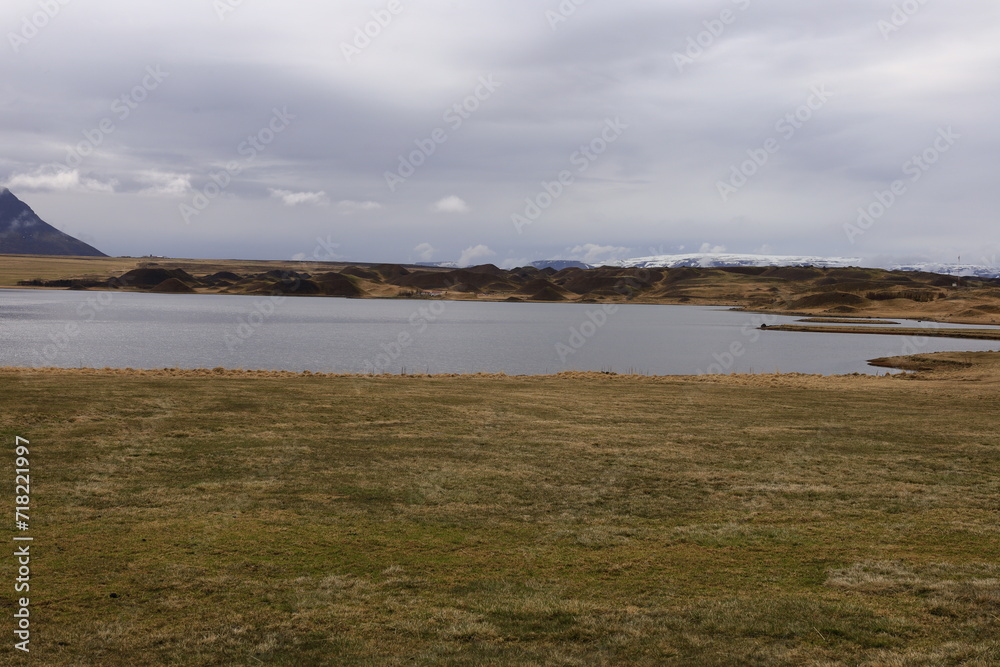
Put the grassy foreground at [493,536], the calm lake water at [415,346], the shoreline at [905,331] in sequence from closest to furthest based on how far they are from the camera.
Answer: the grassy foreground at [493,536]
the calm lake water at [415,346]
the shoreline at [905,331]

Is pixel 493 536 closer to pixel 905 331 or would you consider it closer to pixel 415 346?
pixel 415 346

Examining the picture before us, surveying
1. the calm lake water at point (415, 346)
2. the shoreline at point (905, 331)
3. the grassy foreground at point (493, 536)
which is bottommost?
the calm lake water at point (415, 346)

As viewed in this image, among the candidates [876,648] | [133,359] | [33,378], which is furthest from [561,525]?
[133,359]

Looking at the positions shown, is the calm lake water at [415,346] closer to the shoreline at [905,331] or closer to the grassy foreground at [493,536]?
the shoreline at [905,331]

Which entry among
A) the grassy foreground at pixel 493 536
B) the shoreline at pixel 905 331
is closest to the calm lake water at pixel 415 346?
the shoreline at pixel 905 331

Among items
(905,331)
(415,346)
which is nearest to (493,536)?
(415,346)

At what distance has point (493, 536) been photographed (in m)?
13.8

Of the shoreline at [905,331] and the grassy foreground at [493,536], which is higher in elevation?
the shoreline at [905,331]

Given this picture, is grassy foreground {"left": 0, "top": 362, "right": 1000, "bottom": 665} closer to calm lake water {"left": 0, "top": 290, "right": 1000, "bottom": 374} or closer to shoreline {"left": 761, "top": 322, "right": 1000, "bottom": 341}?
calm lake water {"left": 0, "top": 290, "right": 1000, "bottom": 374}

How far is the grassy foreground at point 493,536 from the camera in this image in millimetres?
9375

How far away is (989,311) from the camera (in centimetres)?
15188

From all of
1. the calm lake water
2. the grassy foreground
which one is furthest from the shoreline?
the grassy foreground

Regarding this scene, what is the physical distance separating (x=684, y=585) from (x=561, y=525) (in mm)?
3724

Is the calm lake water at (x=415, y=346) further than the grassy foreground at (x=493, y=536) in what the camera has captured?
Yes
